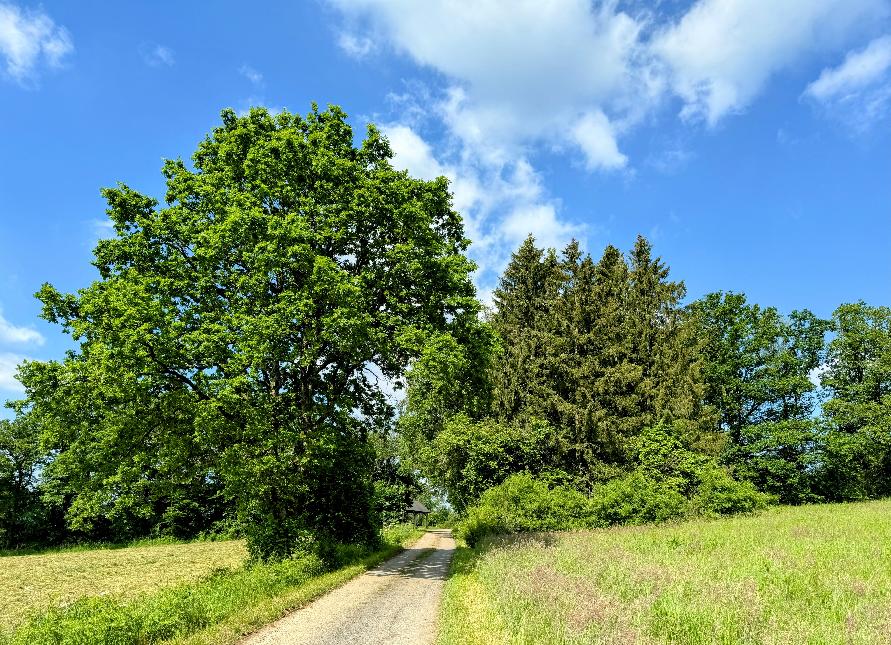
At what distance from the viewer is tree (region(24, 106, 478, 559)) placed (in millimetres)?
17297

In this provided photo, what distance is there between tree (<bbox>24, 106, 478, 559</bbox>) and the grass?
3.31 metres

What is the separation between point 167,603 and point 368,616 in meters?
4.55

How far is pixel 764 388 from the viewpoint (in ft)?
155

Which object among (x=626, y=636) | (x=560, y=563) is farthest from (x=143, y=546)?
(x=626, y=636)

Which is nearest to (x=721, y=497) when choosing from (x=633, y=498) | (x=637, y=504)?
(x=637, y=504)

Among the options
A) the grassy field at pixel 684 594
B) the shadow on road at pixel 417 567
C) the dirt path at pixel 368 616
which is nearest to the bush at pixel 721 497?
the grassy field at pixel 684 594

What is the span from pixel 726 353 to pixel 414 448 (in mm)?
31925

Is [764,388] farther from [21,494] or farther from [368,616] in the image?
[21,494]

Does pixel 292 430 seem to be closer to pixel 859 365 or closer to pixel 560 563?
pixel 560 563

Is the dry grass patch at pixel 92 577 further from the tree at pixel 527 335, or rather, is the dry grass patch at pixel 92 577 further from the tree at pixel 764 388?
the tree at pixel 764 388

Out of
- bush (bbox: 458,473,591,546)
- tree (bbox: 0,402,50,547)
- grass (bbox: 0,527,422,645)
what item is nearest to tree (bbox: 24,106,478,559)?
grass (bbox: 0,527,422,645)

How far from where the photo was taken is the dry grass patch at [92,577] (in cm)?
1774

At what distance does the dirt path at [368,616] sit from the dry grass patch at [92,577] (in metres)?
7.48

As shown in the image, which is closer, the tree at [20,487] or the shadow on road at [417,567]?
the shadow on road at [417,567]
